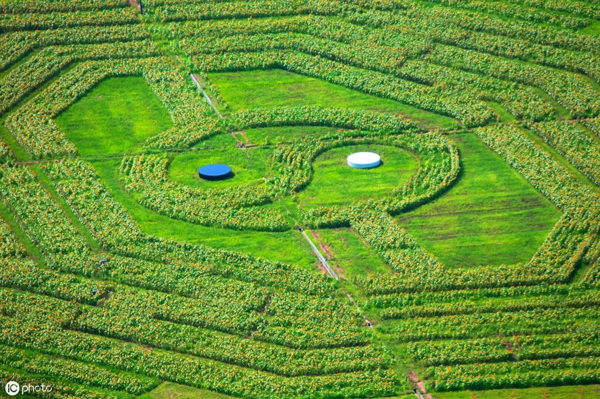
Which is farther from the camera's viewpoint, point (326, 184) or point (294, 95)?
point (294, 95)

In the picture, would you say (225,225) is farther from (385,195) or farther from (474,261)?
(474,261)

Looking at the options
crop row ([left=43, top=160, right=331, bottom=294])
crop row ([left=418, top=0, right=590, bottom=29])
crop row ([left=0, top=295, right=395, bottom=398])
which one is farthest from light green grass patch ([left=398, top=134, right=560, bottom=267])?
crop row ([left=418, top=0, right=590, bottom=29])

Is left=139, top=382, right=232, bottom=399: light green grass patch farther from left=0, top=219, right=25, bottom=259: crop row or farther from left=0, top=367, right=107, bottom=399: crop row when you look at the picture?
left=0, top=219, right=25, bottom=259: crop row

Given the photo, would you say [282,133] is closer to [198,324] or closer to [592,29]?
[198,324]

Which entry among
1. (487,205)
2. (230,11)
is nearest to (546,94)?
(487,205)

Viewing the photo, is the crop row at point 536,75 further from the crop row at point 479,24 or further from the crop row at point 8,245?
the crop row at point 8,245

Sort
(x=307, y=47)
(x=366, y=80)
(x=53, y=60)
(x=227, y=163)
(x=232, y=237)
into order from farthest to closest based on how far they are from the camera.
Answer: (x=307, y=47) → (x=53, y=60) → (x=366, y=80) → (x=227, y=163) → (x=232, y=237)

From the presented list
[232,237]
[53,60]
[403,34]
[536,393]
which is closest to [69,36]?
[53,60]
